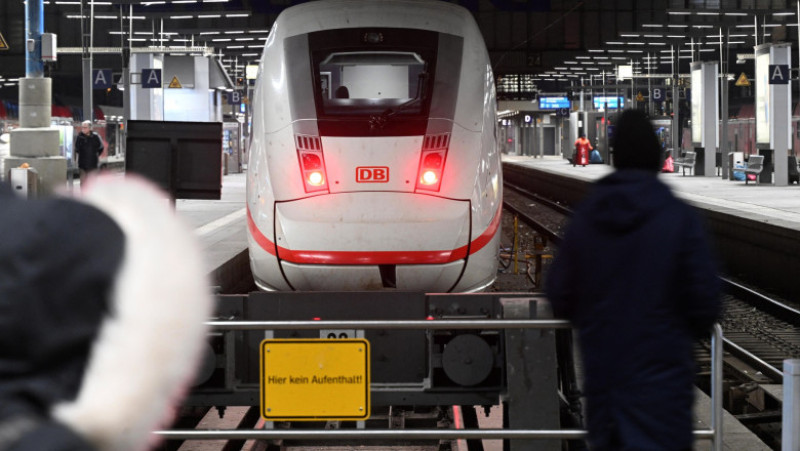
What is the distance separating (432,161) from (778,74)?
2082 centimetres

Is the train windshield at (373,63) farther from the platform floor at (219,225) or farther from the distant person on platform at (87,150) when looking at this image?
the distant person on platform at (87,150)

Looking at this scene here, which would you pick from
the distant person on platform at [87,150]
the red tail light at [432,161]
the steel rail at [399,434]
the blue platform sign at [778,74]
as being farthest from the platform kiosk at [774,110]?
the steel rail at [399,434]

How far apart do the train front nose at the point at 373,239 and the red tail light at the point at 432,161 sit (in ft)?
0.34

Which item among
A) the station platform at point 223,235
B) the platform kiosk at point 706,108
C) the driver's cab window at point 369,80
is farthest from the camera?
the platform kiosk at point 706,108

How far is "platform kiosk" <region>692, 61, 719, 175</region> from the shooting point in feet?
116

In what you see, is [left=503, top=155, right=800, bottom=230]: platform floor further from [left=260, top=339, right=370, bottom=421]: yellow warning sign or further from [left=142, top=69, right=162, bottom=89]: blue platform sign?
[left=142, top=69, right=162, bottom=89]: blue platform sign

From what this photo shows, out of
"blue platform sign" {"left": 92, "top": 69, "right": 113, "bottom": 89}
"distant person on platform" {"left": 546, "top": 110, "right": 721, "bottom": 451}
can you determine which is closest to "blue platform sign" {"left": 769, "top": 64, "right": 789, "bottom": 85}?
"blue platform sign" {"left": 92, "top": 69, "right": 113, "bottom": 89}

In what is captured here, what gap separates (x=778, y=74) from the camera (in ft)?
87.6

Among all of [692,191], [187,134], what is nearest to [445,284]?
[187,134]

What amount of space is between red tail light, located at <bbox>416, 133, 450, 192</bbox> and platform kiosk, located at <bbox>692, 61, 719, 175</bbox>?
28.7 metres

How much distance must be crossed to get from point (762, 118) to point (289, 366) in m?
26.0

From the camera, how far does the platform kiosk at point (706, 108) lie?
35.4 m

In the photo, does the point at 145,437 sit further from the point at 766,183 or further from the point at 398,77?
the point at 766,183

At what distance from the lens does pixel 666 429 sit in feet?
11.3
